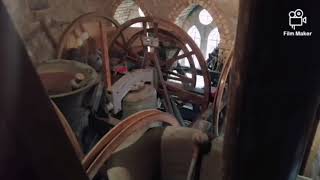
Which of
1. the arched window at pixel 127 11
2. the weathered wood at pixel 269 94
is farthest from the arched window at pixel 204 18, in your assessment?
the weathered wood at pixel 269 94

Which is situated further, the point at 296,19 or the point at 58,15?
the point at 58,15

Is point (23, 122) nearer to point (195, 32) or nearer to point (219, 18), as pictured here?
point (219, 18)

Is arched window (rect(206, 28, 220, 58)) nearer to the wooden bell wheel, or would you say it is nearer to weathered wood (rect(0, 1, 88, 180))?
the wooden bell wheel

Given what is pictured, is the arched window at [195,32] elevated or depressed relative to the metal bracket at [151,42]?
elevated

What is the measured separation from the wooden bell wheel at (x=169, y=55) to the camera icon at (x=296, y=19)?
8.06 feet

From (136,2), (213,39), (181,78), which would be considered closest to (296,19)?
(181,78)

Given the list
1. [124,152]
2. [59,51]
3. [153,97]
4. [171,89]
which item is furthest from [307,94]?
[59,51]

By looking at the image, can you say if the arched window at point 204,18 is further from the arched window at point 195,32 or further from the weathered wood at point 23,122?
the weathered wood at point 23,122

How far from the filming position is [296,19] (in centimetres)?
33

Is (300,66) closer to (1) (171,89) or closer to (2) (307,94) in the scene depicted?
(2) (307,94)

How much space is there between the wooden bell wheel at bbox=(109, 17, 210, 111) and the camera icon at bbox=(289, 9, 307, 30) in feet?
8.06

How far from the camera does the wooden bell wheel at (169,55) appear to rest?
2.90 meters

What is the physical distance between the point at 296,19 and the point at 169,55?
3069mm
